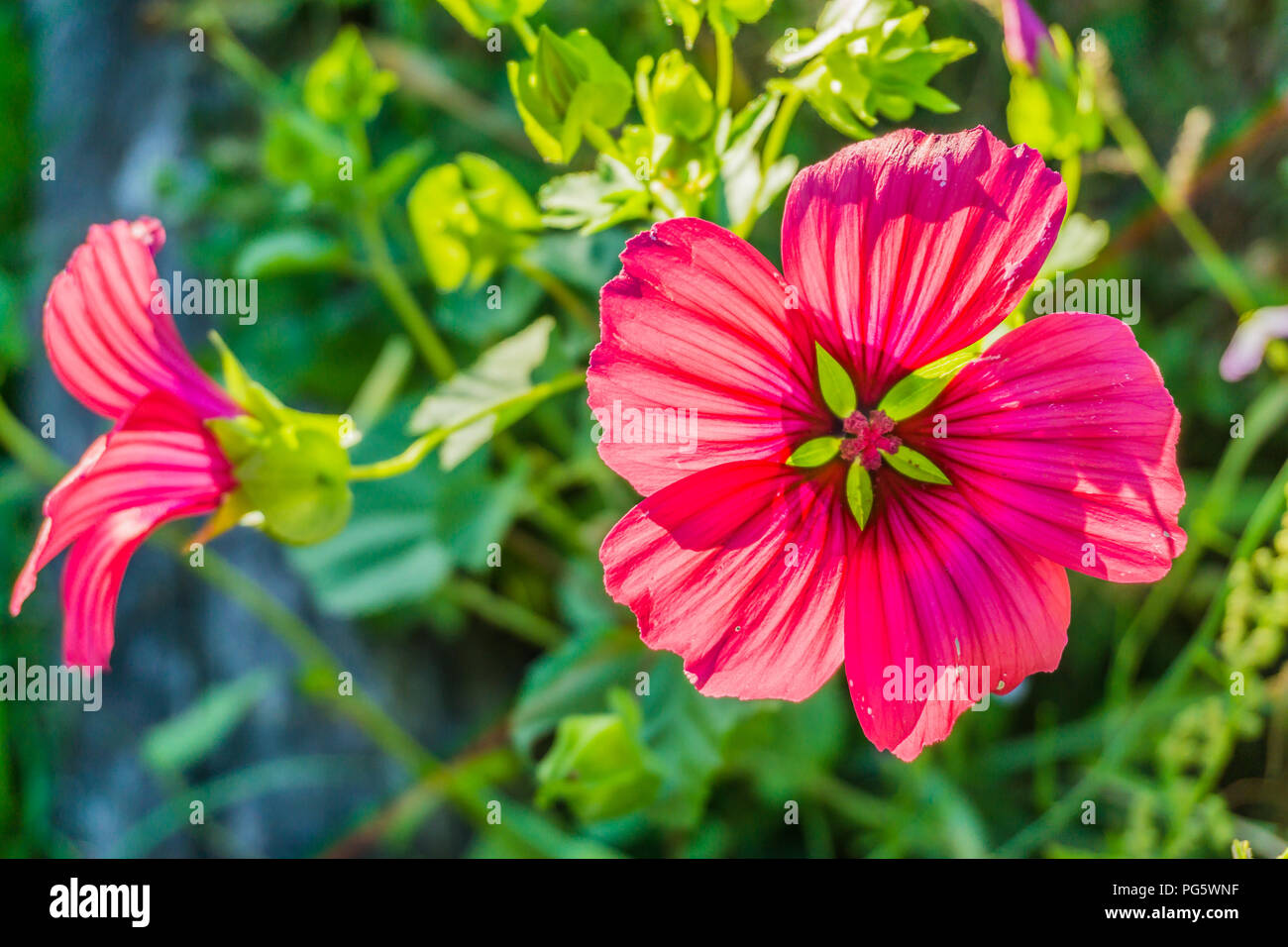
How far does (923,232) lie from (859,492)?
22cm

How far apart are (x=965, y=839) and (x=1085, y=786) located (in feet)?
0.65

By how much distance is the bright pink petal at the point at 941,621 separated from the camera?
0.80 metres

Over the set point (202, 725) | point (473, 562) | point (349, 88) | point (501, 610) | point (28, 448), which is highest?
point (349, 88)

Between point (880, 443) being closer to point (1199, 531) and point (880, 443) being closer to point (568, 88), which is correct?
point (568, 88)

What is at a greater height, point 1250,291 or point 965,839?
point 1250,291

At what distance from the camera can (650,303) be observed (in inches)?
30.7

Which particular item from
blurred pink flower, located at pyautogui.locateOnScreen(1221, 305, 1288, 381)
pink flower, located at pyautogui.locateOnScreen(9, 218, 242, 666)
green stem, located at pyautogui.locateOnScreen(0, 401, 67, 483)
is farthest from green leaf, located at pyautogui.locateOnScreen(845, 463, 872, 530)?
green stem, located at pyautogui.locateOnScreen(0, 401, 67, 483)

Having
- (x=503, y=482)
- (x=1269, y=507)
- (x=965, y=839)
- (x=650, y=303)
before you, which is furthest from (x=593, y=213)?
(x=965, y=839)

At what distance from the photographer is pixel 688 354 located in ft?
2.62

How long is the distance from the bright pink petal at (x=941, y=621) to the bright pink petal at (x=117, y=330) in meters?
0.68

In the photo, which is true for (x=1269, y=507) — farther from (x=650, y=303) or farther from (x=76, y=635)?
Result: (x=76, y=635)

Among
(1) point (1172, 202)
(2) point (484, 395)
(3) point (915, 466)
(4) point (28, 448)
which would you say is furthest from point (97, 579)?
(1) point (1172, 202)

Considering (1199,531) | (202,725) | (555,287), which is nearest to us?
(555,287)

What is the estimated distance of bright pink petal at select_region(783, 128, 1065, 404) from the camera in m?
0.76
